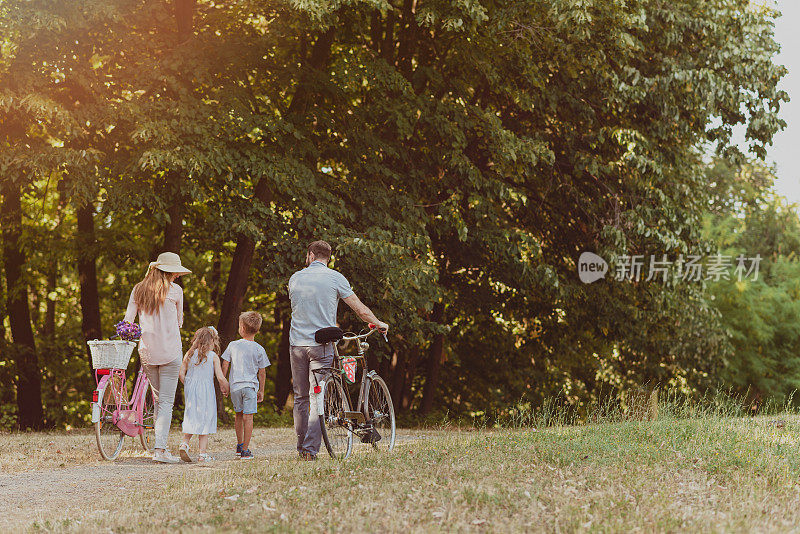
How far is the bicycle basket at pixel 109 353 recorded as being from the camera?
928 centimetres

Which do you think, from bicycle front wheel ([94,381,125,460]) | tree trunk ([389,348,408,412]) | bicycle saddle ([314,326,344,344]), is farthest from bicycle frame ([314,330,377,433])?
tree trunk ([389,348,408,412])

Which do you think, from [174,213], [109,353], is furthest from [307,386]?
Result: [174,213]

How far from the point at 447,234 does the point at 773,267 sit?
2315cm

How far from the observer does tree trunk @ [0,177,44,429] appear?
766 inches

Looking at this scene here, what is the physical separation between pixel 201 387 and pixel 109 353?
1028 millimetres

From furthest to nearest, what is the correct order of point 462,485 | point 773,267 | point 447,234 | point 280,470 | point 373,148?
point 773,267 → point 447,234 → point 373,148 → point 280,470 → point 462,485

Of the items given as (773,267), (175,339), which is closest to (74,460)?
(175,339)

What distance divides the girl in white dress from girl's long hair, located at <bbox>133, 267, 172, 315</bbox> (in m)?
0.55

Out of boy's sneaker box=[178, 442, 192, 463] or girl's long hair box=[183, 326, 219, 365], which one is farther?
girl's long hair box=[183, 326, 219, 365]

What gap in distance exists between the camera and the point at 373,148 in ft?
54.7

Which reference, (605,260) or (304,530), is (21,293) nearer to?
(605,260)

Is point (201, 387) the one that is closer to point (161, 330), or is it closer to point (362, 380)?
point (161, 330)

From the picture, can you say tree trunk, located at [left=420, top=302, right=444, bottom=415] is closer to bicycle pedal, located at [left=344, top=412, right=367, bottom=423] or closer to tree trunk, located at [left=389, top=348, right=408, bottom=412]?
tree trunk, located at [left=389, top=348, right=408, bottom=412]

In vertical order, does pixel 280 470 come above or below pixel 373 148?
below
